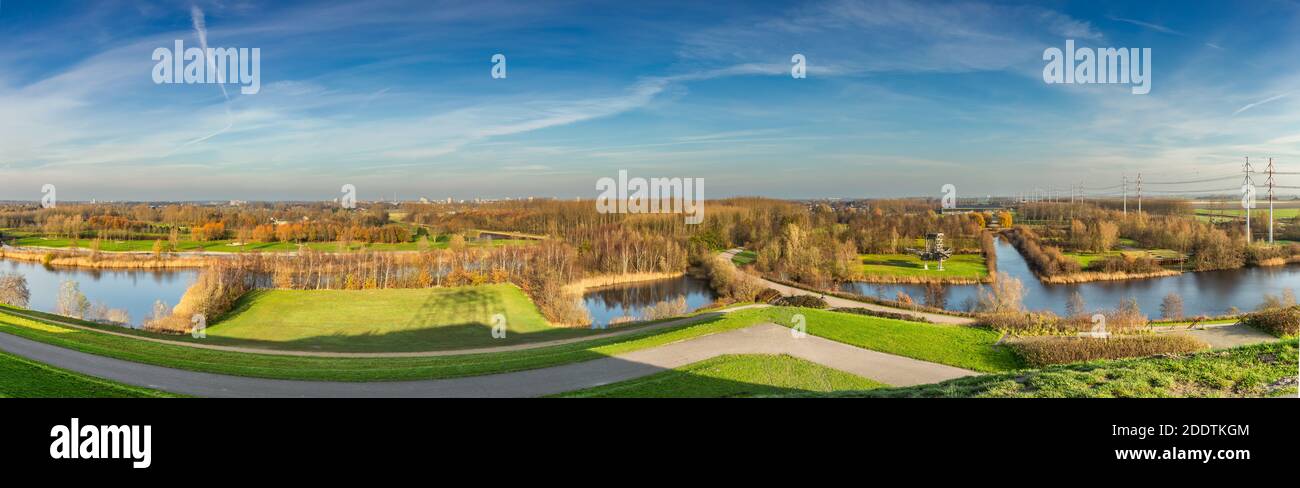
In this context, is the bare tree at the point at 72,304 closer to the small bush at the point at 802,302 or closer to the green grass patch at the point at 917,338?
the small bush at the point at 802,302

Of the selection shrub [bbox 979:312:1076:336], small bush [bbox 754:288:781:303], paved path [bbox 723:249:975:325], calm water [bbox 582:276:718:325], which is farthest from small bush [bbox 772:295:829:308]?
calm water [bbox 582:276:718:325]

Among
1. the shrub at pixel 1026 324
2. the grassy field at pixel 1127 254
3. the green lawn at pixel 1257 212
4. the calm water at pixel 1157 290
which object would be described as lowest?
the calm water at pixel 1157 290

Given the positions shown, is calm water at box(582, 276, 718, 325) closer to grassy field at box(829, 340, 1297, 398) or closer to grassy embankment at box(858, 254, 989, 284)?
grassy embankment at box(858, 254, 989, 284)

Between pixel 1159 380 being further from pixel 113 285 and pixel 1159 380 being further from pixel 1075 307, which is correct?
pixel 113 285

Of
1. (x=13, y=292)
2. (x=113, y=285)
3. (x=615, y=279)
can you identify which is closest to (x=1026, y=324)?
(x=615, y=279)

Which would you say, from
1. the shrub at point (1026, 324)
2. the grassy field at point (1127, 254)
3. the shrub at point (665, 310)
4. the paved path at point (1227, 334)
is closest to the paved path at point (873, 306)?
the shrub at point (1026, 324)
